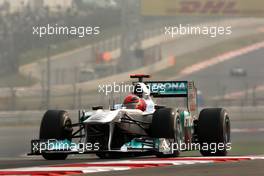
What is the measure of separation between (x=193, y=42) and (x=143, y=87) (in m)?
17.4

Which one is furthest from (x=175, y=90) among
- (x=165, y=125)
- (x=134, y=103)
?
(x=165, y=125)

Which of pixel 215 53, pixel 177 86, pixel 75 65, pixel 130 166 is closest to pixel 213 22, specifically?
pixel 215 53

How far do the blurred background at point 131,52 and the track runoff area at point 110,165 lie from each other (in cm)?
1641

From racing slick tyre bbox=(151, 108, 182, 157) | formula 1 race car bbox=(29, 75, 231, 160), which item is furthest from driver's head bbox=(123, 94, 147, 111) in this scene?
racing slick tyre bbox=(151, 108, 182, 157)

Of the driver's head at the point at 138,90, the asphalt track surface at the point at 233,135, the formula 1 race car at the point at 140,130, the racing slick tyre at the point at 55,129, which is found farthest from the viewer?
the driver's head at the point at 138,90

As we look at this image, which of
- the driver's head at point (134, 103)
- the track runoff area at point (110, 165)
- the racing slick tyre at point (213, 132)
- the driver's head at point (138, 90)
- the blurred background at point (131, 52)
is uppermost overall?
the blurred background at point (131, 52)

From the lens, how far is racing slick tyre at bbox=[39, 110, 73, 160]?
89.4 ft

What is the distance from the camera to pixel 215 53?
146ft

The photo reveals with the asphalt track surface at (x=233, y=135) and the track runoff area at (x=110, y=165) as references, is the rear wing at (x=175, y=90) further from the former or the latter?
the track runoff area at (x=110, y=165)

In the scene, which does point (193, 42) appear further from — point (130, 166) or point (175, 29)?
point (130, 166)

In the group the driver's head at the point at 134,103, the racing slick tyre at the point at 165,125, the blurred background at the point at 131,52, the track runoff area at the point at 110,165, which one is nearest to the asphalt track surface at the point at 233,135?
the blurred background at the point at 131,52

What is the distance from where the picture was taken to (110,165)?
959 inches

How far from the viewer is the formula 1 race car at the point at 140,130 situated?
86.8 ft

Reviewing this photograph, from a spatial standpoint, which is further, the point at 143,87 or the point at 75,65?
the point at 75,65
